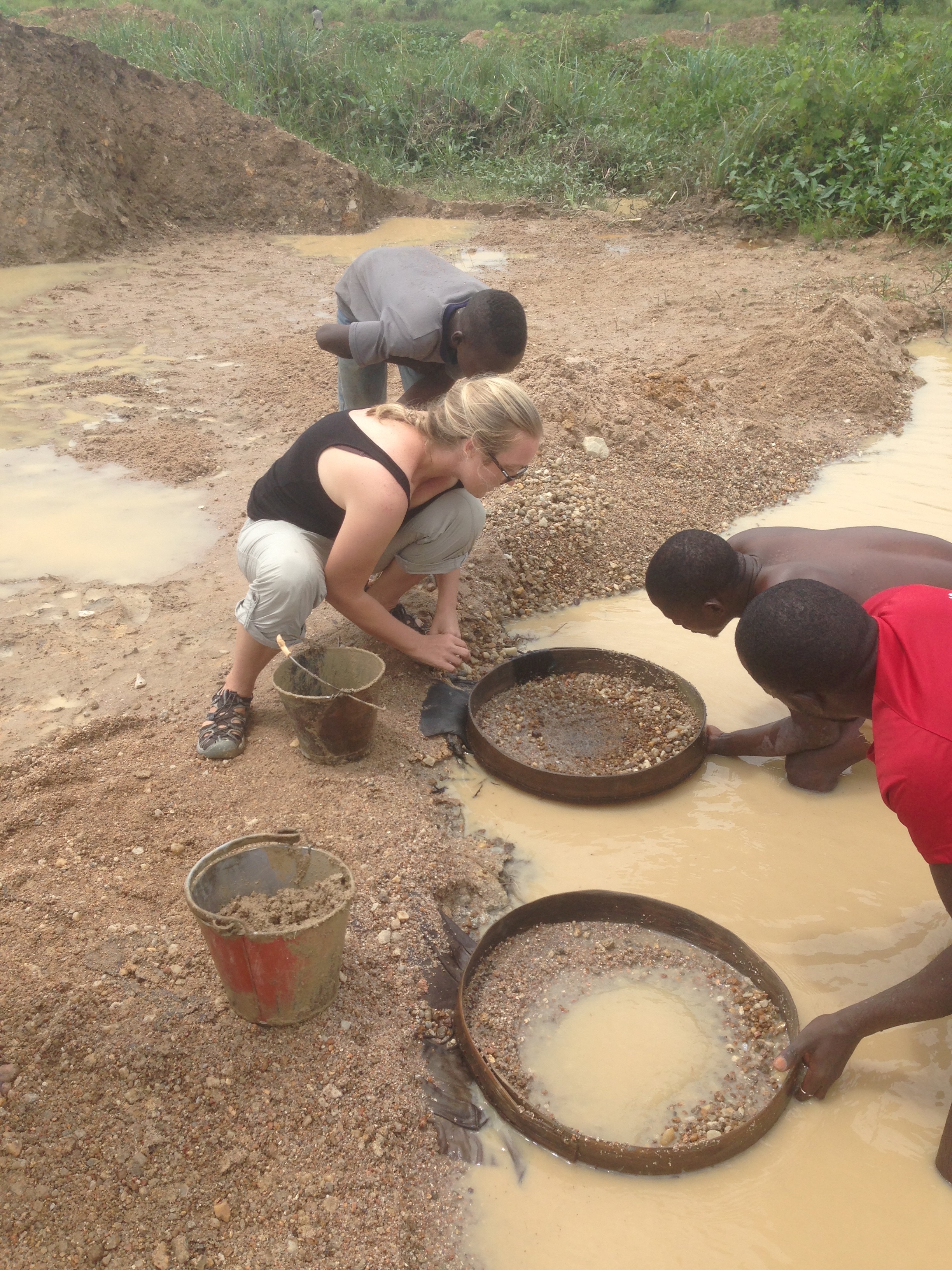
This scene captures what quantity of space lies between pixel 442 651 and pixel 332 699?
2.02 feet

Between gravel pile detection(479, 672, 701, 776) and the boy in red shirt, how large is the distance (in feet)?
3.33

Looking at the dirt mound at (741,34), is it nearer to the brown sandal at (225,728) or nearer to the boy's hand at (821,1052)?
the brown sandal at (225,728)

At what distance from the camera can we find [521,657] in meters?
3.37

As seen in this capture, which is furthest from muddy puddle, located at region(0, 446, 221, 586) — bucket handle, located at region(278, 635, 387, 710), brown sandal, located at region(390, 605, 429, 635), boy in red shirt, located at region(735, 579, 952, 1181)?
boy in red shirt, located at region(735, 579, 952, 1181)

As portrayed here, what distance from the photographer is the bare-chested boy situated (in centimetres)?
253

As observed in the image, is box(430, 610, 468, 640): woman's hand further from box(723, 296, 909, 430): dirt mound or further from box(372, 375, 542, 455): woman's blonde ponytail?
box(723, 296, 909, 430): dirt mound

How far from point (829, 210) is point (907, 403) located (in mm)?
4147

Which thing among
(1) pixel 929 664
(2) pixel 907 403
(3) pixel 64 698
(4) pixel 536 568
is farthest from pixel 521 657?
(2) pixel 907 403

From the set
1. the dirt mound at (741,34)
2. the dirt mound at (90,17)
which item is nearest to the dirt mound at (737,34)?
the dirt mound at (741,34)

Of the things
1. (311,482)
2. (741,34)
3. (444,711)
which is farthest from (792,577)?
(741,34)

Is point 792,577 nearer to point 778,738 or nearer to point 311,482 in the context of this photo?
point 778,738

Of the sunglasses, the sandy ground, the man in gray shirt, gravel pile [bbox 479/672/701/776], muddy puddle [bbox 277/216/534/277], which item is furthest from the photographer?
muddy puddle [bbox 277/216/534/277]

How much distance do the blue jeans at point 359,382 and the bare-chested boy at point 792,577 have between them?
182 cm

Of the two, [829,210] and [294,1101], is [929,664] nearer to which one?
[294,1101]
